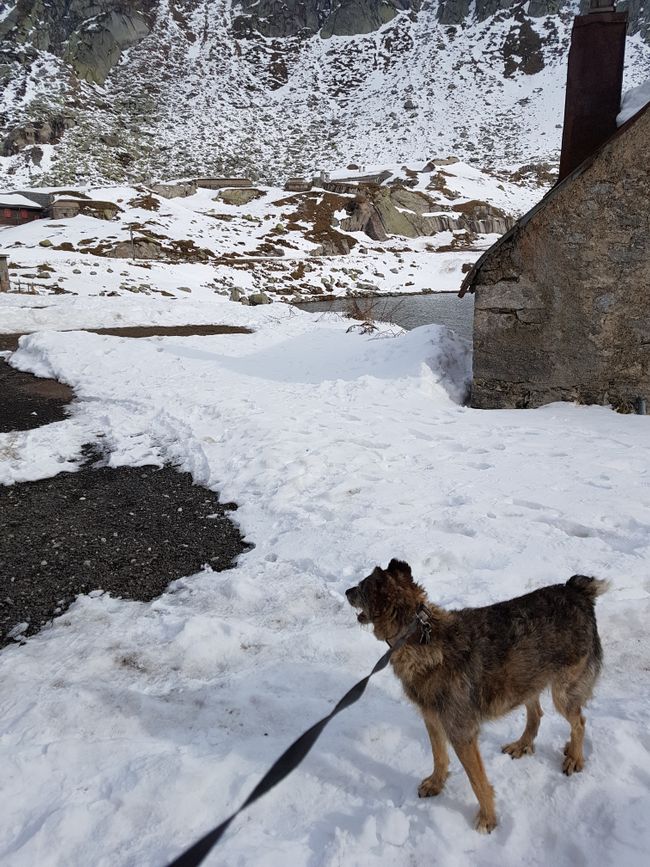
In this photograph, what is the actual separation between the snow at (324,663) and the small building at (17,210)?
60499mm

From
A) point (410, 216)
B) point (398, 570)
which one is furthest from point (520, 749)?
point (410, 216)

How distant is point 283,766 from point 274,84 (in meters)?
177

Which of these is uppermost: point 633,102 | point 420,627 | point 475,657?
point 633,102

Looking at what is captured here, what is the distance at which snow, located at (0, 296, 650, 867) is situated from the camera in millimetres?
2697

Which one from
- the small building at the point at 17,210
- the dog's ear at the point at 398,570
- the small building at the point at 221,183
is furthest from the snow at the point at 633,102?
the small building at the point at 221,183

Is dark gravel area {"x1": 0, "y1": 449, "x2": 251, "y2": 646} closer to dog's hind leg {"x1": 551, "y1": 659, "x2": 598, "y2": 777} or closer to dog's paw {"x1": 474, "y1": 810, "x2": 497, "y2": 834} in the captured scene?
dog's paw {"x1": 474, "y1": 810, "x2": 497, "y2": 834}

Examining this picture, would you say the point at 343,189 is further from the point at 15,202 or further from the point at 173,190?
the point at 15,202

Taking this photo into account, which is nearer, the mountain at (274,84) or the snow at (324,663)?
the snow at (324,663)

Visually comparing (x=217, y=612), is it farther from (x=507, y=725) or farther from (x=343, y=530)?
(x=507, y=725)

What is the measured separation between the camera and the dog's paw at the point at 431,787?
2879 millimetres

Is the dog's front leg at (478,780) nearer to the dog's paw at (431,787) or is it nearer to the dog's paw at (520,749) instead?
the dog's paw at (431,787)

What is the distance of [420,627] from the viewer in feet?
8.75

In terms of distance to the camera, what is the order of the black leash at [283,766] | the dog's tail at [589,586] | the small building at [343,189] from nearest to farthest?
the black leash at [283,766] < the dog's tail at [589,586] < the small building at [343,189]

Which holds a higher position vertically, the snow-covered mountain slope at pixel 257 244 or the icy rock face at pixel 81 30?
the icy rock face at pixel 81 30
